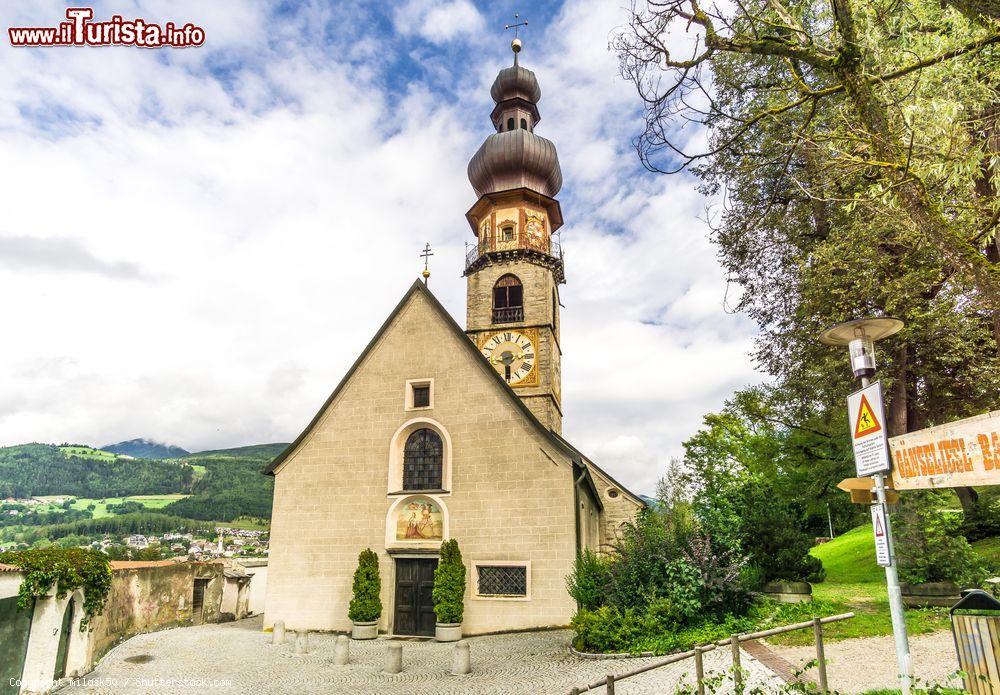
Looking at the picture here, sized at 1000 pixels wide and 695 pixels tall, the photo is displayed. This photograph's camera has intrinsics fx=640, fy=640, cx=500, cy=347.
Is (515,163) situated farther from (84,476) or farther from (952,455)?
(84,476)

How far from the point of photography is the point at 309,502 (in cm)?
2048

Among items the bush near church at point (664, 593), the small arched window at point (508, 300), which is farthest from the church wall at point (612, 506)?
the bush near church at point (664, 593)

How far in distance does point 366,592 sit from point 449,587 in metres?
2.50

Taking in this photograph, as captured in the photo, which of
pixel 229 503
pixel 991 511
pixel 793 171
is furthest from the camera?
pixel 229 503

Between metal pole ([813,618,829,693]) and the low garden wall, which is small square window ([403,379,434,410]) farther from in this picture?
metal pole ([813,618,829,693])

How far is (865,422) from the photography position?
6039mm

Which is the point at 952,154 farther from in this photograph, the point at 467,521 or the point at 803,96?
the point at 467,521

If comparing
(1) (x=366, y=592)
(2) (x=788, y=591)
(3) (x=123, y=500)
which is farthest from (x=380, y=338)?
(3) (x=123, y=500)

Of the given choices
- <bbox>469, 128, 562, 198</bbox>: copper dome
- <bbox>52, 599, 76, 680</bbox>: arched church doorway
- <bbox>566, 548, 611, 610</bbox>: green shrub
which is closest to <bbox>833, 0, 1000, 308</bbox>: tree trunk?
<bbox>566, 548, 611, 610</bbox>: green shrub

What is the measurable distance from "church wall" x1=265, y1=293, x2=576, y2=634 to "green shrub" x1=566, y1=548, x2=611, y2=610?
86.3 inches

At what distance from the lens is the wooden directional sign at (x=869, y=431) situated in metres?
5.58

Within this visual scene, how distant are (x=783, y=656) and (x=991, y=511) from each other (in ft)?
57.0

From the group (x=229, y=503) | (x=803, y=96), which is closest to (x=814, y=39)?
(x=803, y=96)

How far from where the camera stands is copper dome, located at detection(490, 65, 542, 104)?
1467 inches
